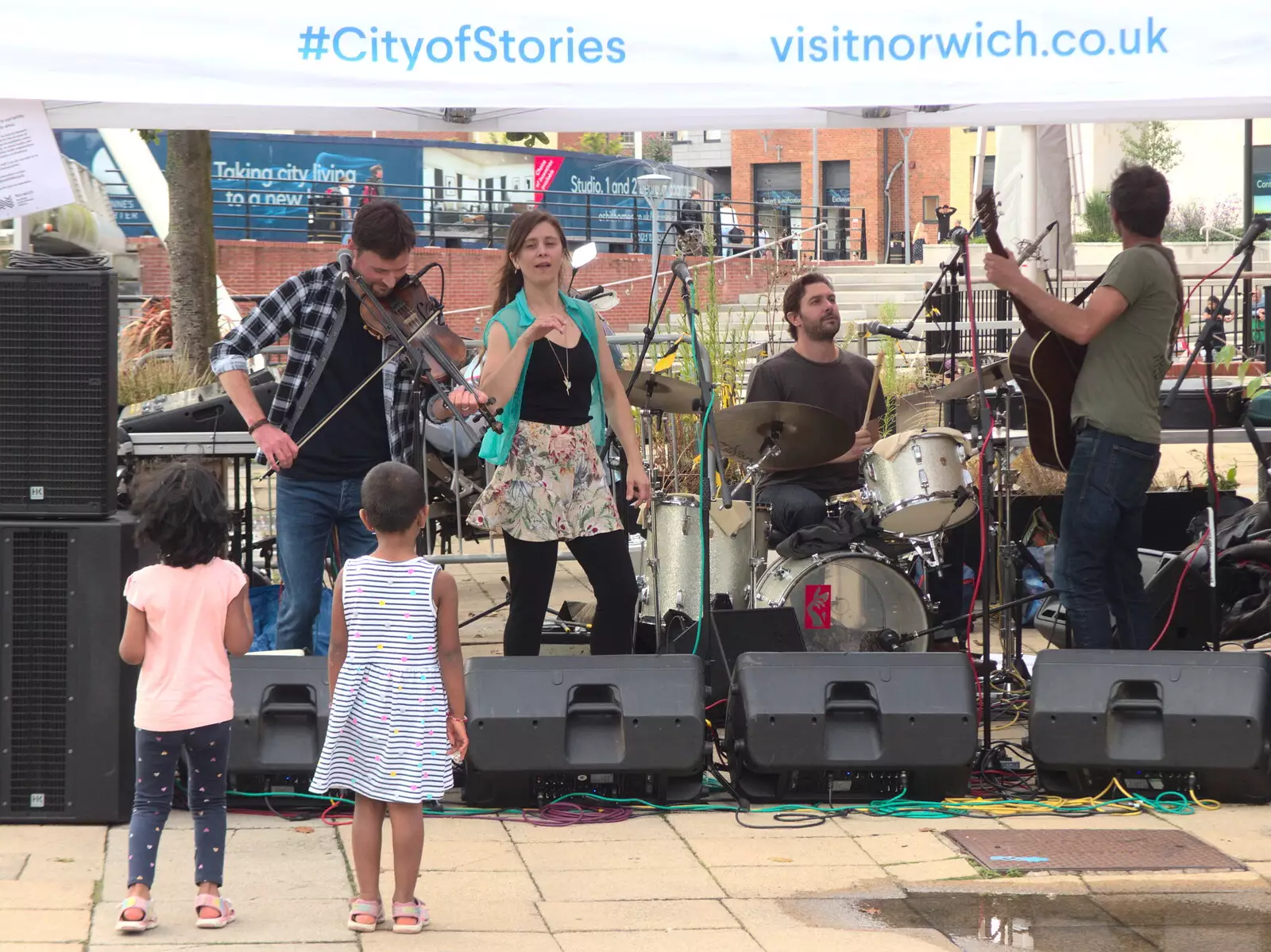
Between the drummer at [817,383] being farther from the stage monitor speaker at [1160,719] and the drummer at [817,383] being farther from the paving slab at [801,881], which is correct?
the paving slab at [801,881]

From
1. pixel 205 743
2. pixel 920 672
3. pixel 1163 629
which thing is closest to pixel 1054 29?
pixel 920 672

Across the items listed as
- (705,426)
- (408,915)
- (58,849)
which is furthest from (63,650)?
(705,426)

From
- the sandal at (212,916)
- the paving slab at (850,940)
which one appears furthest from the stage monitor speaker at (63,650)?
the paving slab at (850,940)

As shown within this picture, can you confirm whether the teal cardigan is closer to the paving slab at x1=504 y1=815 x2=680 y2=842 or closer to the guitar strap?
the paving slab at x1=504 y1=815 x2=680 y2=842

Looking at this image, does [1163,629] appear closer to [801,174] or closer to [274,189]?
[274,189]

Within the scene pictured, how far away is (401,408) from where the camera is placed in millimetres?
5164

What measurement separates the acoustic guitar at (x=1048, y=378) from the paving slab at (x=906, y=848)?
1.59m

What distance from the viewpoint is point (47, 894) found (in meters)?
3.90

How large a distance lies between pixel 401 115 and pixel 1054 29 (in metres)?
2.35

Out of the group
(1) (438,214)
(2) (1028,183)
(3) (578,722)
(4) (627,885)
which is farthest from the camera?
(1) (438,214)

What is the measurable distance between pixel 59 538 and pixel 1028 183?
17.1ft

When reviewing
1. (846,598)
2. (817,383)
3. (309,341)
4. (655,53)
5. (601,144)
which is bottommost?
(846,598)

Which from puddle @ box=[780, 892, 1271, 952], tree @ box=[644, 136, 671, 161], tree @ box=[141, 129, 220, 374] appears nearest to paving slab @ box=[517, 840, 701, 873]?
puddle @ box=[780, 892, 1271, 952]

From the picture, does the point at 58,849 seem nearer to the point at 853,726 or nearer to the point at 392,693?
the point at 392,693
